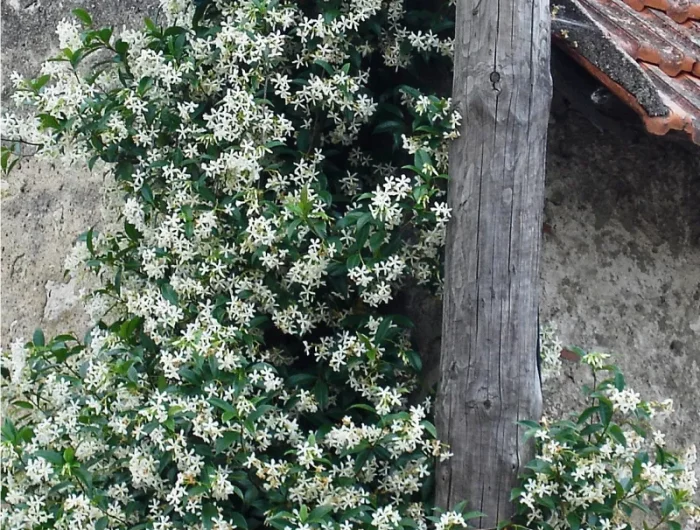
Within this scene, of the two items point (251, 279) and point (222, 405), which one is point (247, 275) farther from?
point (222, 405)

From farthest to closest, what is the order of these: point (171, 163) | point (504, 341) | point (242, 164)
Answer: point (171, 163) → point (242, 164) → point (504, 341)

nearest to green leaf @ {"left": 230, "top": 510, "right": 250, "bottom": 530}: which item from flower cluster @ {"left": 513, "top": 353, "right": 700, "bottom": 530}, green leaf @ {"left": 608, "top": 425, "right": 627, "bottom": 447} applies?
flower cluster @ {"left": 513, "top": 353, "right": 700, "bottom": 530}

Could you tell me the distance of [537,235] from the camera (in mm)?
2775

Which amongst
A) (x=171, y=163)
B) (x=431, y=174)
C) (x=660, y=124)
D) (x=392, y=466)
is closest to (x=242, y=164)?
(x=171, y=163)

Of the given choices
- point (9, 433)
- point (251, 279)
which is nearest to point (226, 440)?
point (251, 279)

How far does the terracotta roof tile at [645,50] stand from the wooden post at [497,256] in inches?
7.5

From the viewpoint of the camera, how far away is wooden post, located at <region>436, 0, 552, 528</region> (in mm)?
2719

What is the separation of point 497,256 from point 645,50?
0.91m

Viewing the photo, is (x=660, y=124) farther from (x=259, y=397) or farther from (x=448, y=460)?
(x=259, y=397)

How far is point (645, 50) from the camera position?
3.06 metres

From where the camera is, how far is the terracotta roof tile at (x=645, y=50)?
9.11 ft

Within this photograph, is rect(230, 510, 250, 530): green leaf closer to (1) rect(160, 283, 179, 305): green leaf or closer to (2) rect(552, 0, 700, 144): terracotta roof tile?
(1) rect(160, 283, 179, 305): green leaf

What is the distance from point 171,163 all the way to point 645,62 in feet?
5.08

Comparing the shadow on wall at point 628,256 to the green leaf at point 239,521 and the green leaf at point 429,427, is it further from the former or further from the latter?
the green leaf at point 239,521
